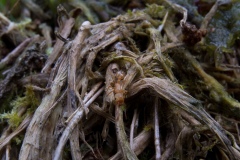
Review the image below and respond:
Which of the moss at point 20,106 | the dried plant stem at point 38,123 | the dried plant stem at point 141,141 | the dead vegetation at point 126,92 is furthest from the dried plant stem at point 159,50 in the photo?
the moss at point 20,106

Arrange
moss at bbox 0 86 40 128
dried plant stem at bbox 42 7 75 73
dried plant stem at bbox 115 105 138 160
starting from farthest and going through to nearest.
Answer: dried plant stem at bbox 42 7 75 73, moss at bbox 0 86 40 128, dried plant stem at bbox 115 105 138 160

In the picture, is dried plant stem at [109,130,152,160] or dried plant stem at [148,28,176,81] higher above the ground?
dried plant stem at [148,28,176,81]

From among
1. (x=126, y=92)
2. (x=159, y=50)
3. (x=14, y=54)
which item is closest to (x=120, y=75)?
(x=126, y=92)

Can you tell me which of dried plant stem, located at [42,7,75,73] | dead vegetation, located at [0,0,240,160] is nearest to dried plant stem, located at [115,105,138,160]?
dead vegetation, located at [0,0,240,160]

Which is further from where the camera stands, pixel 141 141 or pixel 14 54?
pixel 14 54

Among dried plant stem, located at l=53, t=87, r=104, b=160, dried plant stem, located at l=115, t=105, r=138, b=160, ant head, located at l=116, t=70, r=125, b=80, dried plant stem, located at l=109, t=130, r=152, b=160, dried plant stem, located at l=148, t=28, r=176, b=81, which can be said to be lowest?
dried plant stem, located at l=109, t=130, r=152, b=160

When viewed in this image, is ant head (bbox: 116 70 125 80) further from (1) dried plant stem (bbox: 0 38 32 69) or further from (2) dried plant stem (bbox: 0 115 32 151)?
(1) dried plant stem (bbox: 0 38 32 69)

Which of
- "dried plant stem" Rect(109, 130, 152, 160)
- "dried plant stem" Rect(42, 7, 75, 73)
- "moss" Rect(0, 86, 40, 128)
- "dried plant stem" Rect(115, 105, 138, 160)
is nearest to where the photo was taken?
"dried plant stem" Rect(115, 105, 138, 160)

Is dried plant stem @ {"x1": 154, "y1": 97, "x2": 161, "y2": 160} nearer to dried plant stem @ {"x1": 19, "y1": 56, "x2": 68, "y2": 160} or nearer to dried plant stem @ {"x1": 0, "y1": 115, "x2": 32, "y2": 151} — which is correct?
dried plant stem @ {"x1": 19, "y1": 56, "x2": 68, "y2": 160}

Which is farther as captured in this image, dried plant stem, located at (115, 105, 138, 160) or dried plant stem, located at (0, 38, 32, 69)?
dried plant stem, located at (0, 38, 32, 69)

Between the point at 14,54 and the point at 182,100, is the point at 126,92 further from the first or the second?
the point at 14,54
